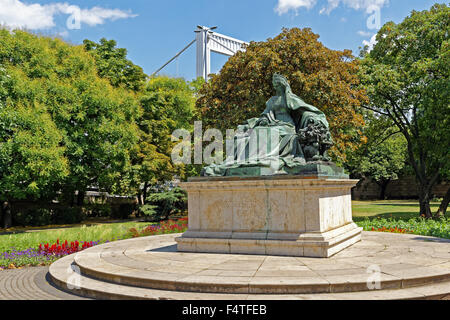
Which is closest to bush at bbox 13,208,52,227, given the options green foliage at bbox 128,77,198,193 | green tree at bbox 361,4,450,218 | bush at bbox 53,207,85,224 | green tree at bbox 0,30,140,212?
bush at bbox 53,207,85,224

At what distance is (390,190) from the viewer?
177ft

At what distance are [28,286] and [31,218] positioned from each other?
699 inches

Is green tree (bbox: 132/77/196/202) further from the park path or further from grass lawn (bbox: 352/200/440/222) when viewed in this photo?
the park path

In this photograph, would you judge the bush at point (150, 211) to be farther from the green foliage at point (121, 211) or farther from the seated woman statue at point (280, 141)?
the seated woman statue at point (280, 141)

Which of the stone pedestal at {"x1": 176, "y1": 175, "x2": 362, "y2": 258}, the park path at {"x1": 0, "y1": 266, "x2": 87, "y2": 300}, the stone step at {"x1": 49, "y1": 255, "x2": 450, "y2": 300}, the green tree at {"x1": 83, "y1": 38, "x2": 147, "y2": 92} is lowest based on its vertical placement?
the park path at {"x1": 0, "y1": 266, "x2": 87, "y2": 300}

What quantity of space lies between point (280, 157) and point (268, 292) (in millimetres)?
3791

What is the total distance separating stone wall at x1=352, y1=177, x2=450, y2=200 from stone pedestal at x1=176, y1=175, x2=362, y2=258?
1843 inches

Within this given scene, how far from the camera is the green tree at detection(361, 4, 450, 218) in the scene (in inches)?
711

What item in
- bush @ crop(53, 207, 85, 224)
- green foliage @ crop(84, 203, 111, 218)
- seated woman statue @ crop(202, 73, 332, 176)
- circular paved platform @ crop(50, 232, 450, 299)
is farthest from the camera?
green foliage @ crop(84, 203, 111, 218)

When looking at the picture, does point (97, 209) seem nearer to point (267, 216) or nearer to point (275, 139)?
point (275, 139)

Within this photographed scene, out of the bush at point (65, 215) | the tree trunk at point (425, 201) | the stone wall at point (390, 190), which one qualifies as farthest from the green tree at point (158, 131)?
the stone wall at point (390, 190)
